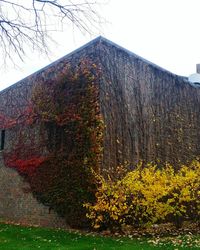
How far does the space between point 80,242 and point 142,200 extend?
254cm

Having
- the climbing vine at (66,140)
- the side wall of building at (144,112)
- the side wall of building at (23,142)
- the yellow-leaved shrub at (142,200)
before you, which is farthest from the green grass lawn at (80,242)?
the side wall of building at (144,112)

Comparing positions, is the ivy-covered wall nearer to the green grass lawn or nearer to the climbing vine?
the climbing vine

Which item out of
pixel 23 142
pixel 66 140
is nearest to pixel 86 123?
Result: pixel 66 140

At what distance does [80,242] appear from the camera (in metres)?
11.4

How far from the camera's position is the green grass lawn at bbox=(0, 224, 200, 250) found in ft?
34.6

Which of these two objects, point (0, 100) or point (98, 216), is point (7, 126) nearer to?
point (0, 100)

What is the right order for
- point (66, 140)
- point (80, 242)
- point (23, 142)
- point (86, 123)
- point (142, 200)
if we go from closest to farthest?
point (80, 242) → point (142, 200) → point (86, 123) → point (66, 140) → point (23, 142)

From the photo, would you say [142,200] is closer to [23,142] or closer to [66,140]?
[66,140]

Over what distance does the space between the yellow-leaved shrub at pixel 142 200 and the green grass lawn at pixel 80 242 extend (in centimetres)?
89

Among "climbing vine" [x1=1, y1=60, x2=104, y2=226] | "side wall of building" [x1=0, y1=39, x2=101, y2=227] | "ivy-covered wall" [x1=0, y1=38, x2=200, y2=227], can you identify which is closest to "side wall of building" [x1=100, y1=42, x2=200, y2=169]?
"ivy-covered wall" [x1=0, y1=38, x2=200, y2=227]

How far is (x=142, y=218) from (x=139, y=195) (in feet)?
3.04

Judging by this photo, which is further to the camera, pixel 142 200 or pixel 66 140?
pixel 66 140

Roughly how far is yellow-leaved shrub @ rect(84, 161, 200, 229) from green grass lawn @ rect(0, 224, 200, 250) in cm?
89

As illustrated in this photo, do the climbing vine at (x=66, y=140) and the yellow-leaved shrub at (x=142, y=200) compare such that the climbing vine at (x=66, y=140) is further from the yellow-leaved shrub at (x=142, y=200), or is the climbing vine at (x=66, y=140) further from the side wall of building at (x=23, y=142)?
the yellow-leaved shrub at (x=142, y=200)
